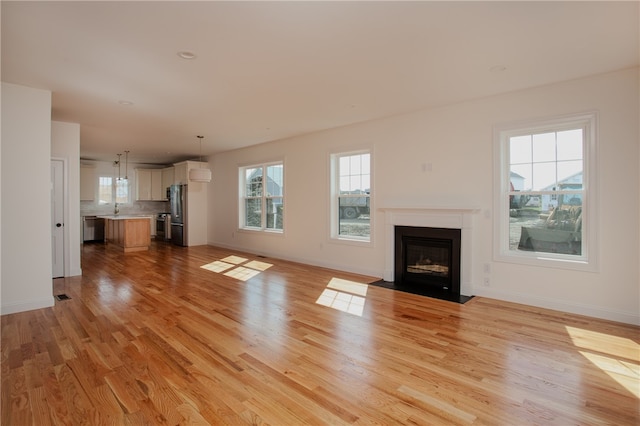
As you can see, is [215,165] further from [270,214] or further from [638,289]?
[638,289]

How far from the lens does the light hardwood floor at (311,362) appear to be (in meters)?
2.01

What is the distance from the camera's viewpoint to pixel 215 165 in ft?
31.0

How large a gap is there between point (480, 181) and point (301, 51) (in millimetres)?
2889

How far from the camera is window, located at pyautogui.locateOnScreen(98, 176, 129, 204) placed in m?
10.9

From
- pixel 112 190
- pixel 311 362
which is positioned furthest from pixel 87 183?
pixel 311 362

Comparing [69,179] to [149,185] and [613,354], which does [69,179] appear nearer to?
[149,185]

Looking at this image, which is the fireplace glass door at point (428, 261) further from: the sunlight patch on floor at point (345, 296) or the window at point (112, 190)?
the window at point (112, 190)

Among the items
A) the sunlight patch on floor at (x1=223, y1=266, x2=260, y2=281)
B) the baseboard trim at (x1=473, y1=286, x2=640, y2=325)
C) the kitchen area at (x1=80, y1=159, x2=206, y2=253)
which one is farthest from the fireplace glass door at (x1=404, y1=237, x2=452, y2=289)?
the kitchen area at (x1=80, y1=159, x2=206, y2=253)

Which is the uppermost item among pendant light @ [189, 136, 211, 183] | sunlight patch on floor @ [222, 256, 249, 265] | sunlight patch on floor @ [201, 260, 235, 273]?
pendant light @ [189, 136, 211, 183]

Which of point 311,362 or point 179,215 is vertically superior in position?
point 179,215

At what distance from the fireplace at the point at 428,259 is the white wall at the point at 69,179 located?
5.32m

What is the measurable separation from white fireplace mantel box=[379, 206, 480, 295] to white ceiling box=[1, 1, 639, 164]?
58.8 inches

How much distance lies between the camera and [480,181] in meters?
4.40

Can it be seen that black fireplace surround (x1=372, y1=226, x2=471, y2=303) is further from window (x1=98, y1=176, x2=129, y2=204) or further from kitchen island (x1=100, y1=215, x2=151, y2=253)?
window (x1=98, y1=176, x2=129, y2=204)
